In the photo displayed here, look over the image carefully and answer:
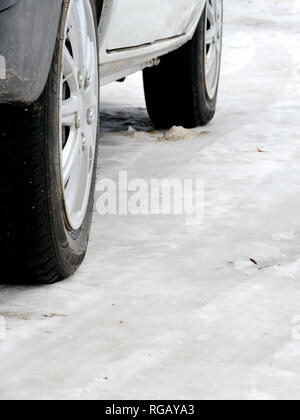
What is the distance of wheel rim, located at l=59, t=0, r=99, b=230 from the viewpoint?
97.4 inches

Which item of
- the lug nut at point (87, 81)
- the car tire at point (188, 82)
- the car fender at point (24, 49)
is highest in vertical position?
the car fender at point (24, 49)

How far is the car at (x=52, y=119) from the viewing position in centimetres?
209

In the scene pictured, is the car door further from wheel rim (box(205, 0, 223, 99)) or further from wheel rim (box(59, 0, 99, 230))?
wheel rim (box(205, 0, 223, 99))

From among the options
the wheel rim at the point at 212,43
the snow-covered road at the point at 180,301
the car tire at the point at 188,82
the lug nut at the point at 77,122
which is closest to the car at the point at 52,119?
the lug nut at the point at 77,122

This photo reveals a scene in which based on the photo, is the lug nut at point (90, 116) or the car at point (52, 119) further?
the lug nut at point (90, 116)

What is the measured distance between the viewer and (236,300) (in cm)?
240

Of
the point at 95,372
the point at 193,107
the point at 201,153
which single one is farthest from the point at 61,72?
the point at 193,107

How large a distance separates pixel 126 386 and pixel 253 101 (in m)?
3.96

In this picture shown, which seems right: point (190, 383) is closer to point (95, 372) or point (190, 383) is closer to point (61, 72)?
point (95, 372)

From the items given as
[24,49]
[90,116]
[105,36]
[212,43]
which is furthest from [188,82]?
[24,49]

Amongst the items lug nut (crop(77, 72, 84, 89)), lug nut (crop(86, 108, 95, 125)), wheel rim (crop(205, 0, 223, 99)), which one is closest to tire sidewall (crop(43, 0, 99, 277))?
lug nut (crop(77, 72, 84, 89))

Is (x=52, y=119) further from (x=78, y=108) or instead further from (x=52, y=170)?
(x=78, y=108)

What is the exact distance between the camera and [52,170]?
89.9 inches

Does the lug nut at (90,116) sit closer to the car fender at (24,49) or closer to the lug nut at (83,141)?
the lug nut at (83,141)
